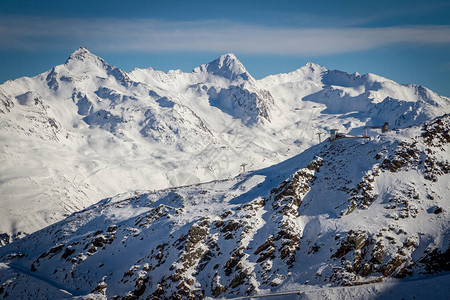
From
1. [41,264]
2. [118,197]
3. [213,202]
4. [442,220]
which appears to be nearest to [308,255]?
[442,220]

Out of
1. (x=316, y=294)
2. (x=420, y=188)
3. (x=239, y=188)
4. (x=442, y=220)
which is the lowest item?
(x=316, y=294)

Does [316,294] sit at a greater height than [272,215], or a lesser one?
lesser

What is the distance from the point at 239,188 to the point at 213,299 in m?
32.5

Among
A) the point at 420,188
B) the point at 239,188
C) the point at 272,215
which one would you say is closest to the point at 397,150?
the point at 420,188

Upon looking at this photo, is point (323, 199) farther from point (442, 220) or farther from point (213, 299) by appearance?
point (213, 299)

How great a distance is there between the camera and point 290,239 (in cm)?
6338

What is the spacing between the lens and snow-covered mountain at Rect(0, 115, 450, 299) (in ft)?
182

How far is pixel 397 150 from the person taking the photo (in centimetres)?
7325

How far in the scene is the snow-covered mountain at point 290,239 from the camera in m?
55.5

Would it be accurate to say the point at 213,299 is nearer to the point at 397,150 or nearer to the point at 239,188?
the point at 239,188

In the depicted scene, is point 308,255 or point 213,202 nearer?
point 308,255

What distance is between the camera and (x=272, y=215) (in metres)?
70.1

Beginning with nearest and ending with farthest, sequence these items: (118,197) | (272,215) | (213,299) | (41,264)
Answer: (213,299)
(272,215)
(41,264)
(118,197)

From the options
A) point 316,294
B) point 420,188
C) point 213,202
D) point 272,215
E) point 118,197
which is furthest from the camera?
point 118,197
